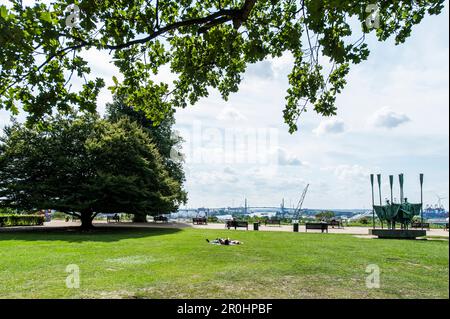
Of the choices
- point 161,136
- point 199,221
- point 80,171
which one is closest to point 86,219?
point 80,171

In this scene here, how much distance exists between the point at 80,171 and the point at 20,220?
13.8 metres

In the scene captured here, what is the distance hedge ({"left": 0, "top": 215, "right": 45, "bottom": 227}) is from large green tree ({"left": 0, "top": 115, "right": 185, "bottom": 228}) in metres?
8.04

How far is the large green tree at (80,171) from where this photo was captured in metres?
30.4

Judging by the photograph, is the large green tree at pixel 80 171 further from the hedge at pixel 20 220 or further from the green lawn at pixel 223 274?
the green lawn at pixel 223 274

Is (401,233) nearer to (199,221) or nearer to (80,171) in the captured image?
(80,171)

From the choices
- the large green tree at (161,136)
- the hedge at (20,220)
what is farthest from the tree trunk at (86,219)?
the large green tree at (161,136)

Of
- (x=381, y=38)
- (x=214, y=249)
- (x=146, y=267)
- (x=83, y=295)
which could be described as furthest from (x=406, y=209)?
(x=83, y=295)

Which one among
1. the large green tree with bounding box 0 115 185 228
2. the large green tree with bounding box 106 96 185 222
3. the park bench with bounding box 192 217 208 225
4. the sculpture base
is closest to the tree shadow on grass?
the large green tree with bounding box 0 115 185 228

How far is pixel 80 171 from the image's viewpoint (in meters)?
32.1

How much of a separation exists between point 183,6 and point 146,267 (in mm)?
8062

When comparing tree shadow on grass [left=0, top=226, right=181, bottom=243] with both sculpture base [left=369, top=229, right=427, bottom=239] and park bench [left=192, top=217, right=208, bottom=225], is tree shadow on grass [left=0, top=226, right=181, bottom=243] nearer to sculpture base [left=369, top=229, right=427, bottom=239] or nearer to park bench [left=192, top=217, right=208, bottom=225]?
sculpture base [left=369, top=229, right=427, bottom=239]

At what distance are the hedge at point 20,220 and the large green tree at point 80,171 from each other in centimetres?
804

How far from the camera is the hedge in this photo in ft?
124

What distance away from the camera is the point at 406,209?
2445cm
